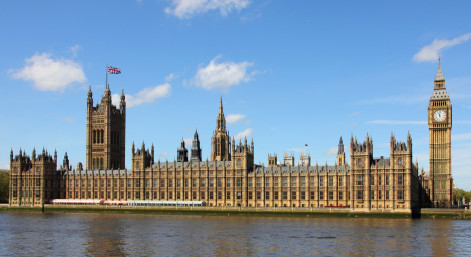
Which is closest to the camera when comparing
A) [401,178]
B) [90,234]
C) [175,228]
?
[90,234]

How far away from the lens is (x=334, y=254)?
6562 cm

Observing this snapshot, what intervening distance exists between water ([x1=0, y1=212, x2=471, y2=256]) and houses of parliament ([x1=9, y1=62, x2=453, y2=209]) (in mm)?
31643

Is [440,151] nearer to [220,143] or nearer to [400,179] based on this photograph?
[400,179]

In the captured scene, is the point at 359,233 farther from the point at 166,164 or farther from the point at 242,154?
the point at 166,164

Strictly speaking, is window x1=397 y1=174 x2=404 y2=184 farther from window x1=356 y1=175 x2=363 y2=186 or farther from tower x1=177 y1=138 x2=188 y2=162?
tower x1=177 y1=138 x2=188 y2=162

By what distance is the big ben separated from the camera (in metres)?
154

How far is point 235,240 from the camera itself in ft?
259

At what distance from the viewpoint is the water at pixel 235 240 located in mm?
68188

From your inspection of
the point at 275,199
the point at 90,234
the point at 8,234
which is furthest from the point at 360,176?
the point at 8,234

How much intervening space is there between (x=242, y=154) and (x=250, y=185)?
848cm

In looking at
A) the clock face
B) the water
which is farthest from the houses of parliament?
the water

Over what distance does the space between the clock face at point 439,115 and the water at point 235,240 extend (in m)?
56.9

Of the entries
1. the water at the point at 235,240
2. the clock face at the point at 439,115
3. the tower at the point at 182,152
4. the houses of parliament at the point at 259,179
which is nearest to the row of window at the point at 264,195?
the houses of parliament at the point at 259,179

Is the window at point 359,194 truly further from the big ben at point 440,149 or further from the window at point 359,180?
the big ben at point 440,149
